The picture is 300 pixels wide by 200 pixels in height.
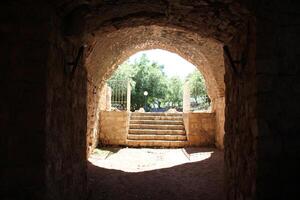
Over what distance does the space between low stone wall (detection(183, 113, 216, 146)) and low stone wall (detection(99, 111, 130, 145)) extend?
2.36 m

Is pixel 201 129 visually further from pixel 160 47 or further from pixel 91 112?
pixel 91 112

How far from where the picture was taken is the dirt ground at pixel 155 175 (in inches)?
172

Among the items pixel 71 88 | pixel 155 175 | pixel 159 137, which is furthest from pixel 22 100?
pixel 159 137

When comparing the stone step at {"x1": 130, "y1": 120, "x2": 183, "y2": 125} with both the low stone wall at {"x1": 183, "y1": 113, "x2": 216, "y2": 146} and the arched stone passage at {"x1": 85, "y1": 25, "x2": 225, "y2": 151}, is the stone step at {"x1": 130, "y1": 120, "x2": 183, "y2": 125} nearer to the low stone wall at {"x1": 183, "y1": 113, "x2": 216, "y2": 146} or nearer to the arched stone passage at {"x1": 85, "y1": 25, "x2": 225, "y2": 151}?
the low stone wall at {"x1": 183, "y1": 113, "x2": 216, "y2": 146}

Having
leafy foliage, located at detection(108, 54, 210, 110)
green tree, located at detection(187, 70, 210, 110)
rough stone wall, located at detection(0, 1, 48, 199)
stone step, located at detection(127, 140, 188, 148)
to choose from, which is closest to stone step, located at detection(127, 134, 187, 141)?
stone step, located at detection(127, 140, 188, 148)

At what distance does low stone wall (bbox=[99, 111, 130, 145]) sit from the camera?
9.68 m

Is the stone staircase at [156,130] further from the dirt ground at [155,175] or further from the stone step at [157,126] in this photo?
the dirt ground at [155,175]

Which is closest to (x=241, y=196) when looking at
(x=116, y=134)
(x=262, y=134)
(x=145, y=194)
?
(x=262, y=134)

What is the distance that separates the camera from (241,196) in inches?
112

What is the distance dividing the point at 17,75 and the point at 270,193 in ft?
7.88

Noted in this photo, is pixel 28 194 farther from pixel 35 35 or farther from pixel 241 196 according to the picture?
pixel 241 196

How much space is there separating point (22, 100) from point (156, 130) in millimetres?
8280

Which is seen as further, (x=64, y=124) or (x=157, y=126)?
(x=157, y=126)

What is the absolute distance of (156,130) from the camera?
10336 millimetres
